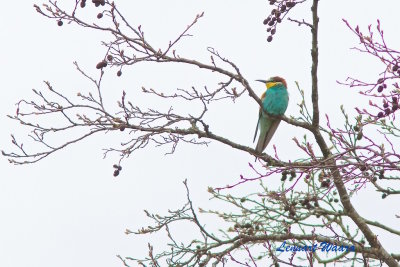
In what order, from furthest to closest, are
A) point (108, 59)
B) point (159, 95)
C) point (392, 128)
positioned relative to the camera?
point (392, 128) → point (159, 95) → point (108, 59)

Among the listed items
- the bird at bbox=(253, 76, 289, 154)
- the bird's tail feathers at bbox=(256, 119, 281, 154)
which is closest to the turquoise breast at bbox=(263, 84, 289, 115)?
the bird at bbox=(253, 76, 289, 154)

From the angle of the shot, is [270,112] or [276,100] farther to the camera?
[276,100]

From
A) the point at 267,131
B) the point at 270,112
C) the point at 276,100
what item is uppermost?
the point at 276,100

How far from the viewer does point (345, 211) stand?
5766 millimetres

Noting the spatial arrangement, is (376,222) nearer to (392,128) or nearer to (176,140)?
(392,128)

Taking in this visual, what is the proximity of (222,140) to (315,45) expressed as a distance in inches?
50.1

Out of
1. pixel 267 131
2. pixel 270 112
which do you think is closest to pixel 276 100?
pixel 270 112

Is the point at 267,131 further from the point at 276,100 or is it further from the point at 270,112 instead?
the point at 276,100

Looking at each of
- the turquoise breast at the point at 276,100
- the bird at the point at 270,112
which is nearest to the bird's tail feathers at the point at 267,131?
the bird at the point at 270,112

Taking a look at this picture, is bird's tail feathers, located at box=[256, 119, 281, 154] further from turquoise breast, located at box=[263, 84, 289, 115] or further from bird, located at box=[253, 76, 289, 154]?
turquoise breast, located at box=[263, 84, 289, 115]

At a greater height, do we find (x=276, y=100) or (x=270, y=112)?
(x=276, y=100)

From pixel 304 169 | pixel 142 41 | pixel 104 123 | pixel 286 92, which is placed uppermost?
pixel 286 92

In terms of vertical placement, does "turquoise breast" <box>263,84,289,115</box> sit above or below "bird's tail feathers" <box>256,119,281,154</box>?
above

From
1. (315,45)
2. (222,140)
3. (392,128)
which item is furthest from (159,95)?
(392,128)
